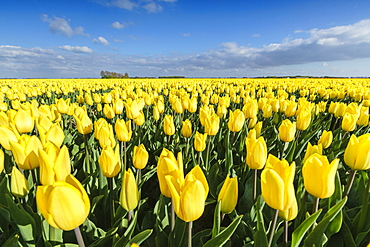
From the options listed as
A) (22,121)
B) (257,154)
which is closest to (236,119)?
(257,154)

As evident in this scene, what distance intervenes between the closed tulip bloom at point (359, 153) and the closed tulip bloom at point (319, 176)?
0.39 metres

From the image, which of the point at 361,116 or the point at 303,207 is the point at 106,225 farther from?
the point at 361,116

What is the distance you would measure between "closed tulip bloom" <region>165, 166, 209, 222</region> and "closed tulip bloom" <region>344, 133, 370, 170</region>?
39.3 inches

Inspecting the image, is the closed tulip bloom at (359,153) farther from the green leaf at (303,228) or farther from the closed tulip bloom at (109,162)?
the closed tulip bloom at (109,162)

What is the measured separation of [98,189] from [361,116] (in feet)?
10.7

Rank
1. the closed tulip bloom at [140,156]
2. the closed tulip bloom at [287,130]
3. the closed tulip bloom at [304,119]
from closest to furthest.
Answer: the closed tulip bloom at [140,156] < the closed tulip bloom at [287,130] < the closed tulip bloom at [304,119]

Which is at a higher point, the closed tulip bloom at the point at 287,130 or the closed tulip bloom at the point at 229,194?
the closed tulip bloom at the point at 287,130

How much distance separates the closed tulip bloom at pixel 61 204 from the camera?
2.68 ft

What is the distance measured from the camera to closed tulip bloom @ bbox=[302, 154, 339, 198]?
1002 mm

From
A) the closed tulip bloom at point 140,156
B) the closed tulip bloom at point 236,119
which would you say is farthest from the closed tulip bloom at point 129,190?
the closed tulip bloom at point 236,119

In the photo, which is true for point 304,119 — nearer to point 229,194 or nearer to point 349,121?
point 349,121

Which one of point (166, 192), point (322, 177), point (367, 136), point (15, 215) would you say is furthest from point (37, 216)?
point (367, 136)

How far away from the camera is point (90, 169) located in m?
2.21

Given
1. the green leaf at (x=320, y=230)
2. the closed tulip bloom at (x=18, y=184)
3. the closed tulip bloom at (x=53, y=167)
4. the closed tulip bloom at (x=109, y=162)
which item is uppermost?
the closed tulip bloom at (x=53, y=167)
